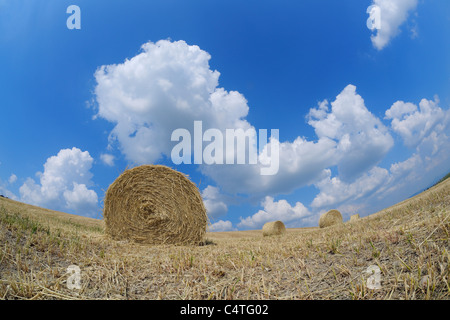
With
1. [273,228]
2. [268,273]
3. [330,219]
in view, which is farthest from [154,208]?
[330,219]

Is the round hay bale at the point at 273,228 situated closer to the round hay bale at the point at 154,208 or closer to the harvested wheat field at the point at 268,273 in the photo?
the round hay bale at the point at 154,208

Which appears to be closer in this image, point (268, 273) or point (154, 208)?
point (268, 273)

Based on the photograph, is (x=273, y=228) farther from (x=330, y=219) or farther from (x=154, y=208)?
(x=154, y=208)

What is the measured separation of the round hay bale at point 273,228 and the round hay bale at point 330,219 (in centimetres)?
273

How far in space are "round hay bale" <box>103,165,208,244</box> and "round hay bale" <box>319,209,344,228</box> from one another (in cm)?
1024

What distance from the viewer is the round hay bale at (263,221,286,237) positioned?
543 inches

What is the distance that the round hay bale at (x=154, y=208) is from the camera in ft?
23.5

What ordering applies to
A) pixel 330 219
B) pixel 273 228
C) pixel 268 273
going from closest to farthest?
pixel 268 273 → pixel 273 228 → pixel 330 219

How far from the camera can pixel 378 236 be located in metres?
3.36

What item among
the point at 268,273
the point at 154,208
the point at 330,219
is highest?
the point at 154,208

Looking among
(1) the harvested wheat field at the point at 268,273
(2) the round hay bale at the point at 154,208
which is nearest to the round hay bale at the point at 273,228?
(2) the round hay bale at the point at 154,208

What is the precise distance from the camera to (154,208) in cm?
730

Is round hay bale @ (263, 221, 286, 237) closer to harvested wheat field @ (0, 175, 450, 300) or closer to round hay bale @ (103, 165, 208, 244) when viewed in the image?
round hay bale @ (103, 165, 208, 244)

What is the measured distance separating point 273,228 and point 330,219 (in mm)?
3977
